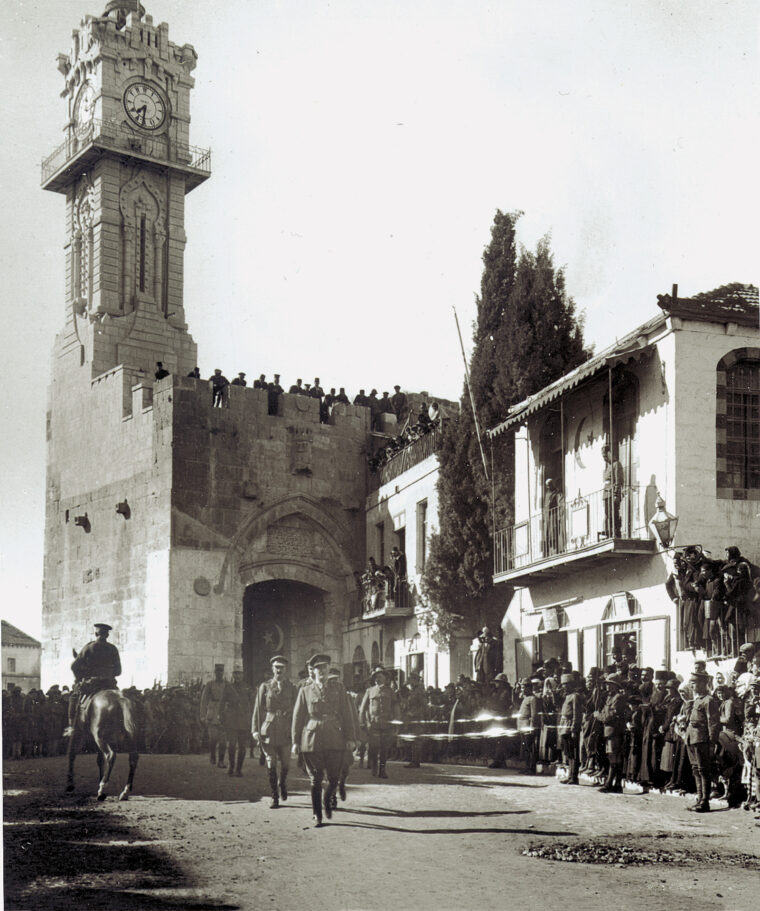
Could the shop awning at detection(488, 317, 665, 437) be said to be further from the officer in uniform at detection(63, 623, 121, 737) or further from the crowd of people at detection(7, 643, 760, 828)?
the officer in uniform at detection(63, 623, 121, 737)

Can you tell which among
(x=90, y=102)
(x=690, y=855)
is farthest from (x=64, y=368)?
(x=690, y=855)

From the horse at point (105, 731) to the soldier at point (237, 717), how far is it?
876 millimetres

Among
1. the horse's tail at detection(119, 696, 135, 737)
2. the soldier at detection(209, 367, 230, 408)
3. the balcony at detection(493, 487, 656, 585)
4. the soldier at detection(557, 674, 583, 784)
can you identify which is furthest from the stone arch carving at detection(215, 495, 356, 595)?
the horse's tail at detection(119, 696, 135, 737)

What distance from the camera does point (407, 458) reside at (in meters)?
20.4

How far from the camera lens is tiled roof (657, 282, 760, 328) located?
1179 centimetres

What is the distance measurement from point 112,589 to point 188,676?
118 cm

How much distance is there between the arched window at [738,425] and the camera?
12117mm

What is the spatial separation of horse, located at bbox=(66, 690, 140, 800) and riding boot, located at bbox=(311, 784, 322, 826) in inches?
54.2

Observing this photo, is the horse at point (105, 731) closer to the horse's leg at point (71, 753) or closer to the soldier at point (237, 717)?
the horse's leg at point (71, 753)

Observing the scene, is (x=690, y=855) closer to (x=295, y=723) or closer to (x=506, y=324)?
(x=295, y=723)

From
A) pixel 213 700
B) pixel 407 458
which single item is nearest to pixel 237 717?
pixel 213 700

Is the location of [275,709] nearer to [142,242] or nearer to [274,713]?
[274,713]

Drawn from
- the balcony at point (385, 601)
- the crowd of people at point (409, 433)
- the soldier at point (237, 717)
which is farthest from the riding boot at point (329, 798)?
the balcony at point (385, 601)

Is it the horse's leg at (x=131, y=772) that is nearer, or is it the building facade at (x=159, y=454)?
the horse's leg at (x=131, y=772)
